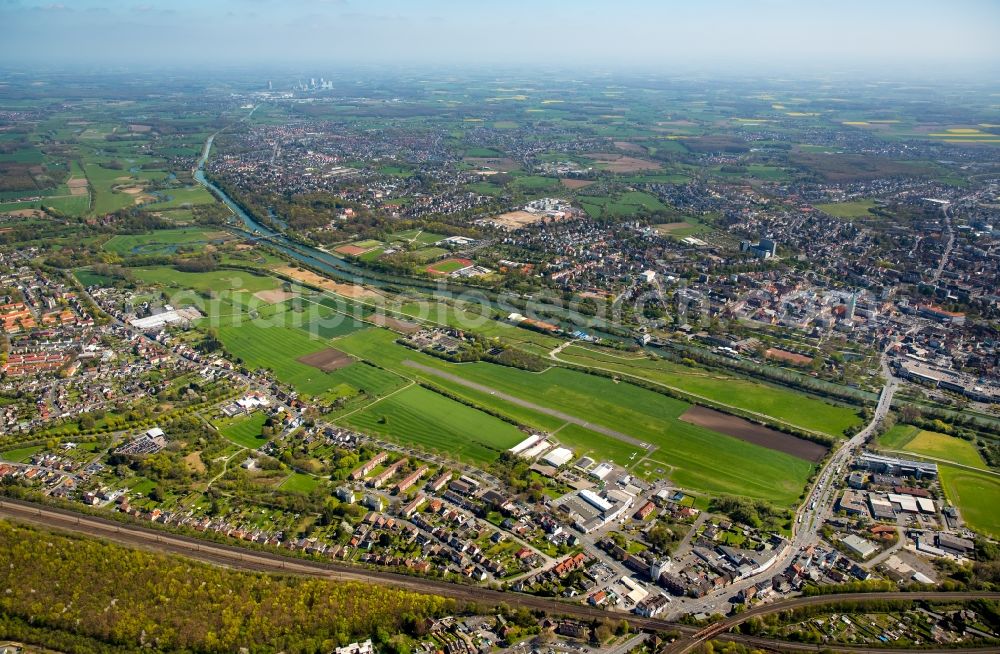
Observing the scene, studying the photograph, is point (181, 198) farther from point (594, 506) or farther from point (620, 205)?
point (594, 506)

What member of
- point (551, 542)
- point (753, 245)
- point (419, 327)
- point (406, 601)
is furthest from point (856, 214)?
point (406, 601)

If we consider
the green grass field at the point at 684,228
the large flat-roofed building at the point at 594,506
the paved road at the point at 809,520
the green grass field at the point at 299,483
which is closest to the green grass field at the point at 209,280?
the green grass field at the point at 299,483

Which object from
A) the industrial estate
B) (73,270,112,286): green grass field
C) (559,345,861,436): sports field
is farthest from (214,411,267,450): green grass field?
(73,270,112,286): green grass field

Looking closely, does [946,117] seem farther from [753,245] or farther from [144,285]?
[144,285]

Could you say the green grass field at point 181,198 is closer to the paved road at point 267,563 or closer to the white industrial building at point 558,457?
the paved road at point 267,563

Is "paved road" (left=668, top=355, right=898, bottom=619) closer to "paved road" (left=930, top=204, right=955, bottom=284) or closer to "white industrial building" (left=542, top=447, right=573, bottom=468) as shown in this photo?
"white industrial building" (left=542, top=447, right=573, bottom=468)

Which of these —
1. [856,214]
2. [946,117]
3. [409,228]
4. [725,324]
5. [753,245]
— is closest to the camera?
[725,324]

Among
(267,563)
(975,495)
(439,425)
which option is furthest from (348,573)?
(975,495)
